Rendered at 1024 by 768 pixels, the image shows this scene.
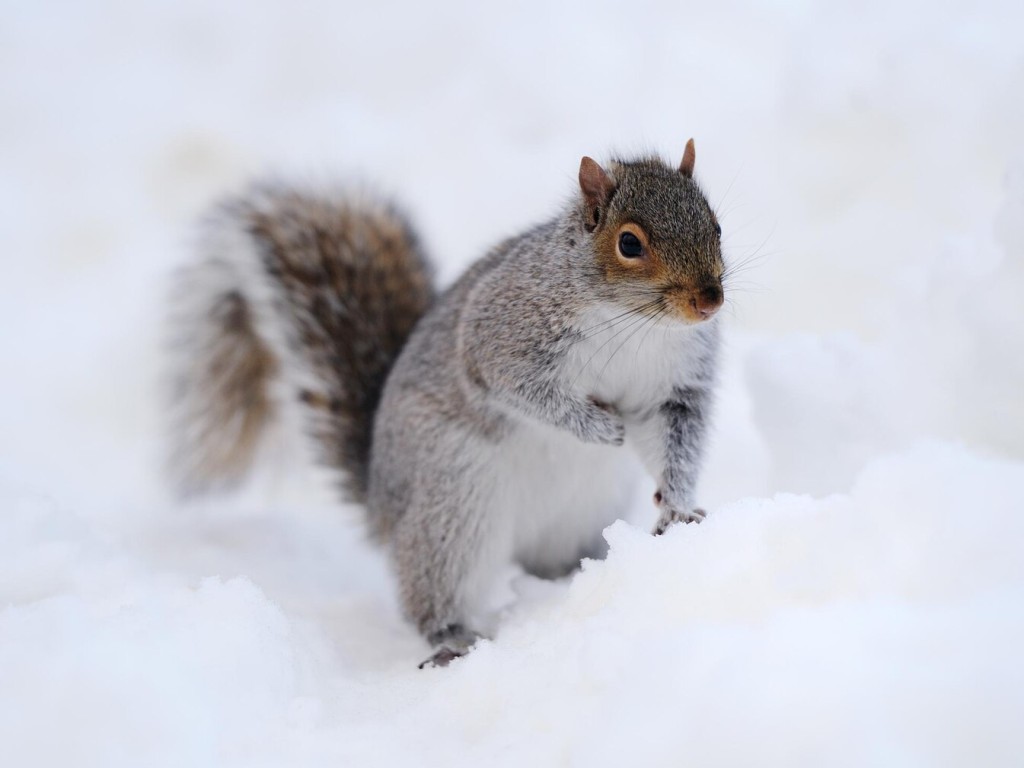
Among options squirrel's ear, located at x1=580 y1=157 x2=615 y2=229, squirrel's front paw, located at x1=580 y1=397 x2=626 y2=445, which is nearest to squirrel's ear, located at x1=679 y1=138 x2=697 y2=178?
squirrel's ear, located at x1=580 y1=157 x2=615 y2=229

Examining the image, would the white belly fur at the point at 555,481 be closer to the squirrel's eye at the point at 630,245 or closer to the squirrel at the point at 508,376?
the squirrel at the point at 508,376

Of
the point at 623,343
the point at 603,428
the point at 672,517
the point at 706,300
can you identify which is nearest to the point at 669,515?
the point at 672,517

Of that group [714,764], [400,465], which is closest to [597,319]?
[400,465]

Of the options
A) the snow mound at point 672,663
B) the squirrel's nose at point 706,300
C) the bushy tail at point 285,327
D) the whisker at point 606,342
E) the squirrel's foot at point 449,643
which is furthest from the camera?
the bushy tail at point 285,327

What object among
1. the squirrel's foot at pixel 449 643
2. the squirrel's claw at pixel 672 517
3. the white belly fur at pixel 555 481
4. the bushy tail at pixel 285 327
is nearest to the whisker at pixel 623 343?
the white belly fur at pixel 555 481

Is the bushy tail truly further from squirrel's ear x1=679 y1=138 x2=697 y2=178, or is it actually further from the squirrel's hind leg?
squirrel's ear x1=679 y1=138 x2=697 y2=178

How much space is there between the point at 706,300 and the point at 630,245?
0.16 metres

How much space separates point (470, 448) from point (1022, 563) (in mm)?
890

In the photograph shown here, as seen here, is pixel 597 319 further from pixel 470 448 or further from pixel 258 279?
pixel 258 279

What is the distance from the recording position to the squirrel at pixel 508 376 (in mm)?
1604

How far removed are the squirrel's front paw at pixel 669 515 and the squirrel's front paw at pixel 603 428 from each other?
11 centimetres

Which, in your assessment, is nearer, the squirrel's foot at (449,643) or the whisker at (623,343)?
the whisker at (623,343)

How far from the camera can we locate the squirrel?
5.26 ft

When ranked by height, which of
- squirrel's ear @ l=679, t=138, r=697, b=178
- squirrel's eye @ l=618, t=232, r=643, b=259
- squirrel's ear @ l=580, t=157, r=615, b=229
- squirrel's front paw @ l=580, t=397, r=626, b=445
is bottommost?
squirrel's front paw @ l=580, t=397, r=626, b=445
